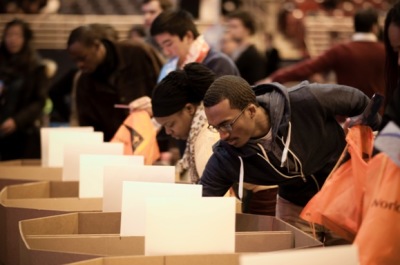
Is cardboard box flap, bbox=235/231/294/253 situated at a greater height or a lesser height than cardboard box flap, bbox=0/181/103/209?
greater

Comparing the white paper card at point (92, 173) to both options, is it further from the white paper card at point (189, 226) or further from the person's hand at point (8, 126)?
the person's hand at point (8, 126)

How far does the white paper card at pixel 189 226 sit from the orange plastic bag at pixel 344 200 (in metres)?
0.34

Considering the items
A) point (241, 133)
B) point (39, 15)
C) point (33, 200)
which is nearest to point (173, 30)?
point (33, 200)

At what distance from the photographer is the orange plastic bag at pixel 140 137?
546 cm

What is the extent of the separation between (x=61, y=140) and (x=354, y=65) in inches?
78.3

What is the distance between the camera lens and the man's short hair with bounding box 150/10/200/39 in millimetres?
5715

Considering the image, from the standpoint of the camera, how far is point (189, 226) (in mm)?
3168

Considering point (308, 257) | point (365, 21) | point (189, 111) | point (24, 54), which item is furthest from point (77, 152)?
point (24, 54)

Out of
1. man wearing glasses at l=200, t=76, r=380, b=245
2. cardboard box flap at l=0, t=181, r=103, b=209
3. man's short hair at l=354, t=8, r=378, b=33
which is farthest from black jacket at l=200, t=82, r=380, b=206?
man's short hair at l=354, t=8, r=378, b=33

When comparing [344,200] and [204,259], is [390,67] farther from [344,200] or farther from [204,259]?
[204,259]

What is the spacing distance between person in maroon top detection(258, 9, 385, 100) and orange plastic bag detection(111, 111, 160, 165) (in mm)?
1342

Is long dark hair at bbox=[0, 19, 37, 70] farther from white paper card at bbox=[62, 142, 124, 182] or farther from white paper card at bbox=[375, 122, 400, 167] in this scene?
white paper card at bbox=[375, 122, 400, 167]

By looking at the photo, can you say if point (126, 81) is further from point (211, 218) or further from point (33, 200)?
point (211, 218)

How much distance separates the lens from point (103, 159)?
4695 mm
